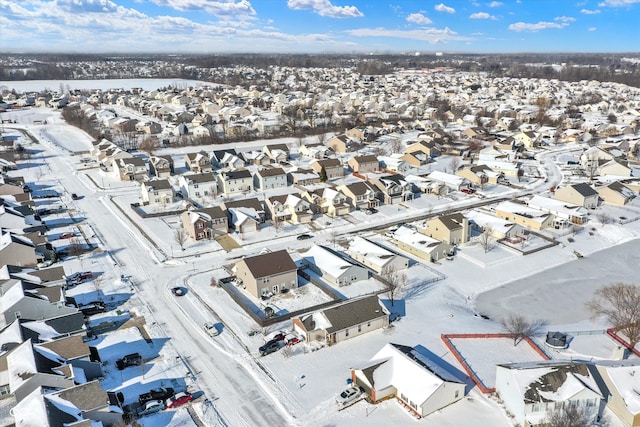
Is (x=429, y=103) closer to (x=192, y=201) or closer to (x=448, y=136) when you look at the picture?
(x=448, y=136)

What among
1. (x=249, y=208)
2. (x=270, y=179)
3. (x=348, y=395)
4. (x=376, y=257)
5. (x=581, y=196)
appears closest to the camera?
(x=348, y=395)

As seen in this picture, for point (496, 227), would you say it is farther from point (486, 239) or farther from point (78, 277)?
point (78, 277)

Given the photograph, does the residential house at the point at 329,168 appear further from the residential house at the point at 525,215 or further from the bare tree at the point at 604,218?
the bare tree at the point at 604,218

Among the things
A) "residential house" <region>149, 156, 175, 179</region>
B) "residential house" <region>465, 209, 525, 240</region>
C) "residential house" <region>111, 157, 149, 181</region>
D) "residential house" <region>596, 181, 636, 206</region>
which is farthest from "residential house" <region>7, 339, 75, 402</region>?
"residential house" <region>596, 181, 636, 206</region>

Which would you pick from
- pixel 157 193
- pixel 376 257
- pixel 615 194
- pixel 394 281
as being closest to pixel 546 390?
pixel 394 281

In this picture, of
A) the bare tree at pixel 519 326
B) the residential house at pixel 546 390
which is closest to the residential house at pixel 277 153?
the bare tree at pixel 519 326
